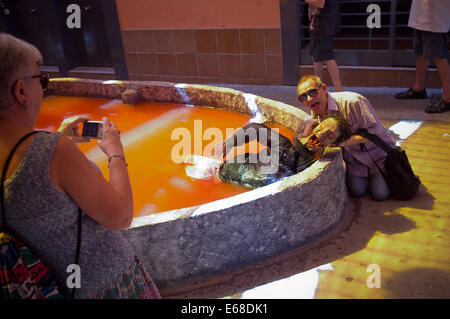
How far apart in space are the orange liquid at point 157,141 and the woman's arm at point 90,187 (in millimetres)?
1966

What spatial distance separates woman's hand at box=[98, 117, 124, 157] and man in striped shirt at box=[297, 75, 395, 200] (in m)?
2.06

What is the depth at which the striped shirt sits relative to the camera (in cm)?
356

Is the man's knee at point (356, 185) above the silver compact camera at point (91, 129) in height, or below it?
below

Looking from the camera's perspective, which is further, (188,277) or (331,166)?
(331,166)

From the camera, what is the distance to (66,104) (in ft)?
20.5

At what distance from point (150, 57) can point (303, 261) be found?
6153 mm

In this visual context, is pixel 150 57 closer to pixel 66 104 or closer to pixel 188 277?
pixel 66 104

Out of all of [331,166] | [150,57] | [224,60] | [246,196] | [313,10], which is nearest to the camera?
[246,196]

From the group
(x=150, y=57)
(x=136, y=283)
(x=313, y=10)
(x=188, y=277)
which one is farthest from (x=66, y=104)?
(x=136, y=283)

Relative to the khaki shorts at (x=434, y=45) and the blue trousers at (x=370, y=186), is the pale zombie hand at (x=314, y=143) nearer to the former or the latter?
the blue trousers at (x=370, y=186)

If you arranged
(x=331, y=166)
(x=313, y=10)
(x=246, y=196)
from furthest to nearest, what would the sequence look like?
(x=313, y=10)
(x=331, y=166)
(x=246, y=196)

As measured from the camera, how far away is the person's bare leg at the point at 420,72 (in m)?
5.88
